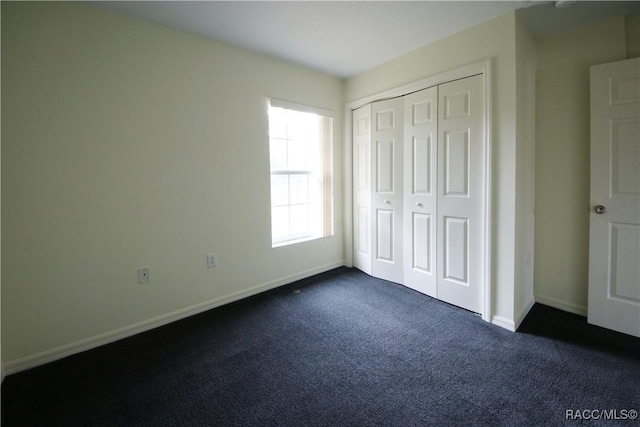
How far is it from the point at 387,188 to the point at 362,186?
1.31 ft

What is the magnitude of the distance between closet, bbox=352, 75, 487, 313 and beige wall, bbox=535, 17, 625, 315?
718 mm

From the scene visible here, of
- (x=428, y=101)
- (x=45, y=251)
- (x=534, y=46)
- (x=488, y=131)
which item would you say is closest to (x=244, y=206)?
(x=45, y=251)

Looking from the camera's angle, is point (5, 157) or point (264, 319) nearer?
point (5, 157)

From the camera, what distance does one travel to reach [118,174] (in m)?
2.17

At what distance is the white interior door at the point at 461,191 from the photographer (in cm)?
245

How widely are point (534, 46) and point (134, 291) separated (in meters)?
3.96

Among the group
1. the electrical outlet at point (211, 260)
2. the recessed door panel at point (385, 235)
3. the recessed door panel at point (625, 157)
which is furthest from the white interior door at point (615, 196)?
the electrical outlet at point (211, 260)

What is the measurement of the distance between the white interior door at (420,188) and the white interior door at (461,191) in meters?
0.08

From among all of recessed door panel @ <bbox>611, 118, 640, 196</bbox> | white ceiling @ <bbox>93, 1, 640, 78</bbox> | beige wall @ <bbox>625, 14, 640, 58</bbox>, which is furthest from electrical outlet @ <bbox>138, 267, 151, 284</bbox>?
Result: beige wall @ <bbox>625, 14, 640, 58</bbox>

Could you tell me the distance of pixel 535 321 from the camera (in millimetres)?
2408

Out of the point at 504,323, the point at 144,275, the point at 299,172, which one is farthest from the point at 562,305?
the point at 144,275

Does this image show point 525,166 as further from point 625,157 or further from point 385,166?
point 385,166

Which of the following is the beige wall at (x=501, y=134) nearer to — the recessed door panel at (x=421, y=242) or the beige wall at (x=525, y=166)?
the beige wall at (x=525, y=166)

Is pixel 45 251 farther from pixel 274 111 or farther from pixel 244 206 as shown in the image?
pixel 274 111
